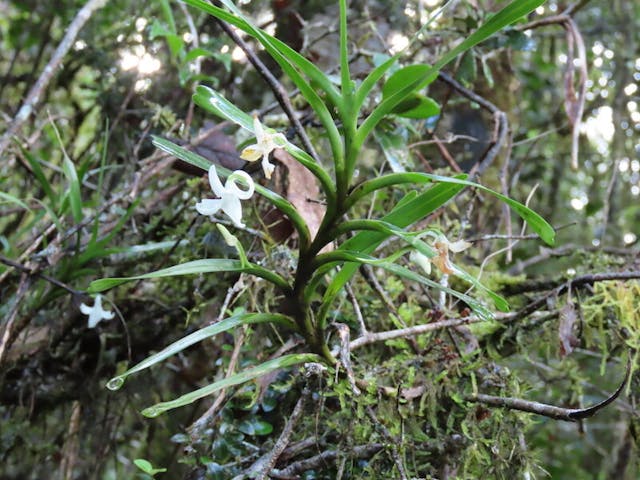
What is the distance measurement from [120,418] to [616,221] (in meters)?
2.19

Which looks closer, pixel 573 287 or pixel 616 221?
pixel 573 287

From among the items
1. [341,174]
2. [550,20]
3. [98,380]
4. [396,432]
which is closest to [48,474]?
[98,380]

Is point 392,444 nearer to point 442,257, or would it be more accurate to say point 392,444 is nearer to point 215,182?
point 442,257

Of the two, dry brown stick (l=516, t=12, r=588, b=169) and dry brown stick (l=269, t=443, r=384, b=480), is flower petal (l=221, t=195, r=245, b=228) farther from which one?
dry brown stick (l=516, t=12, r=588, b=169)

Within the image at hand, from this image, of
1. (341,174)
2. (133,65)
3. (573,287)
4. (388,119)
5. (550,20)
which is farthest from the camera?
(133,65)

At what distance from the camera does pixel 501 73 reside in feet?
6.42

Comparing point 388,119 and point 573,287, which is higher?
point 388,119

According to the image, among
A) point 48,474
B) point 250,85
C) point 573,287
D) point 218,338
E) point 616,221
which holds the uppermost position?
point 250,85

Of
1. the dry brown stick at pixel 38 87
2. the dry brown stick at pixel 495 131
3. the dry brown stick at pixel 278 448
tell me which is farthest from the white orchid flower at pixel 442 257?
the dry brown stick at pixel 38 87

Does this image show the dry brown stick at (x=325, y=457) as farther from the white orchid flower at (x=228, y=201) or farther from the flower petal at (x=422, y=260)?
the white orchid flower at (x=228, y=201)

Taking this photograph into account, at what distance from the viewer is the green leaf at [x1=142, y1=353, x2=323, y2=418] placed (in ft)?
2.12

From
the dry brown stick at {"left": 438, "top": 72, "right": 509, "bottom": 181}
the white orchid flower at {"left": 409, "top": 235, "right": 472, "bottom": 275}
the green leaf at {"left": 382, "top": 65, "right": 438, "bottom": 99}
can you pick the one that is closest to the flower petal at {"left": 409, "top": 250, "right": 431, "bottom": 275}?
the white orchid flower at {"left": 409, "top": 235, "right": 472, "bottom": 275}

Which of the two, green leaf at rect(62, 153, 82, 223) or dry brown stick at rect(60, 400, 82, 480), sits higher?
green leaf at rect(62, 153, 82, 223)

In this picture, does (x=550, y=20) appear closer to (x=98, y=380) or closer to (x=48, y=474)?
(x=98, y=380)
